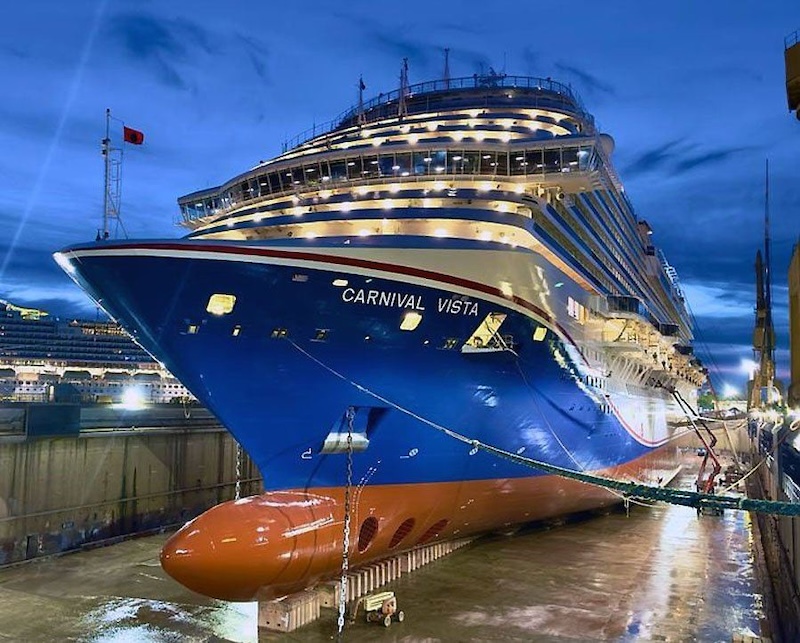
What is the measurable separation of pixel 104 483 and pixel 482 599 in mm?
11000

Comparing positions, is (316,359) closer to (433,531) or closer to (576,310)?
(433,531)

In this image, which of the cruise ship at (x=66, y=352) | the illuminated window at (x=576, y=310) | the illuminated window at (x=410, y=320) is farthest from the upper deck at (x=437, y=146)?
the cruise ship at (x=66, y=352)

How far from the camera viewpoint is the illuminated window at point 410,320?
1148 centimetres

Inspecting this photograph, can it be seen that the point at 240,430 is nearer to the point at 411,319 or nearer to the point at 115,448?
the point at 411,319

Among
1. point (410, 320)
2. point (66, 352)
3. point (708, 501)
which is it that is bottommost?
point (708, 501)

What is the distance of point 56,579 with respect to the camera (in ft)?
46.7

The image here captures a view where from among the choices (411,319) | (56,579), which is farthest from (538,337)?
(56,579)

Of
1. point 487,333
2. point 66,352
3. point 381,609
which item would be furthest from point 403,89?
point 66,352

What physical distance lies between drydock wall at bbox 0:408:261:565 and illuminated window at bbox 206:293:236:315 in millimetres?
8392

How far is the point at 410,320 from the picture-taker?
1154 centimetres

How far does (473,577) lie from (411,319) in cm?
614

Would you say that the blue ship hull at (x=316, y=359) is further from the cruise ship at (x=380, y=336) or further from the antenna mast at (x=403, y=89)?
the antenna mast at (x=403, y=89)

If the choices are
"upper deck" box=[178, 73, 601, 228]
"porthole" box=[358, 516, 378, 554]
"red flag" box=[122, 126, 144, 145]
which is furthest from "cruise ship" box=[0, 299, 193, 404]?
"porthole" box=[358, 516, 378, 554]

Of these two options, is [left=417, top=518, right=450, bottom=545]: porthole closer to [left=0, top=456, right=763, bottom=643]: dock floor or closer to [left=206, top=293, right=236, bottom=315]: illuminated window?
[left=0, top=456, right=763, bottom=643]: dock floor
